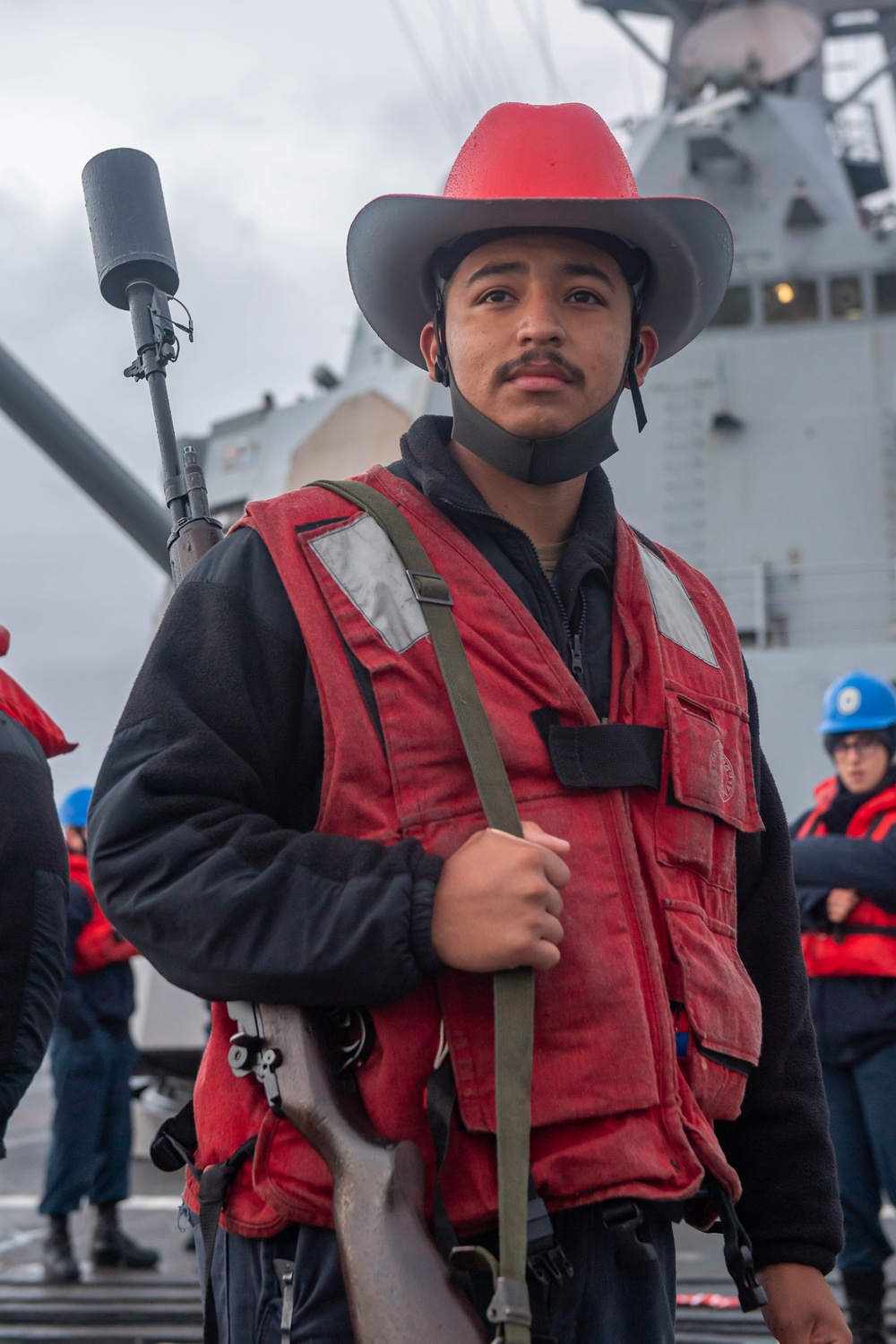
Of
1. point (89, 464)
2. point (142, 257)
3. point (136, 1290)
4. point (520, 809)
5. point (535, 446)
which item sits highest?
point (89, 464)

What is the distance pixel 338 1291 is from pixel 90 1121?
488 cm

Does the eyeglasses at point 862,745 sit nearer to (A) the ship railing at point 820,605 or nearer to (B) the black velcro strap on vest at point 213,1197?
(B) the black velcro strap on vest at point 213,1197

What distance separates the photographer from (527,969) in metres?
1.33

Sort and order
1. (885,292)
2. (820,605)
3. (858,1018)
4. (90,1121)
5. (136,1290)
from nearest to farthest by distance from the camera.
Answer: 1. (858,1018)
2. (136,1290)
3. (90,1121)
4. (820,605)
5. (885,292)

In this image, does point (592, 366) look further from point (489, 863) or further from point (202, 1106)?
point (202, 1106)

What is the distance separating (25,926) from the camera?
2451mm

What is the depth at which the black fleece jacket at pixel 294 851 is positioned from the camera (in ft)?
4.35

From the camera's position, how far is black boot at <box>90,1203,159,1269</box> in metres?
5.56

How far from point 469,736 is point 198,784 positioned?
0.29m

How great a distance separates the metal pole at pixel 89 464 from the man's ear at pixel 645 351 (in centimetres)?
289

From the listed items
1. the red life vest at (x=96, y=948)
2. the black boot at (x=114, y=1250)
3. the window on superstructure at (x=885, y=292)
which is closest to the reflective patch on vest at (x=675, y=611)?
the red life vest at (x=96, y=948)

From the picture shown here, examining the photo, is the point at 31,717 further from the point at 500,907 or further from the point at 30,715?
the point at 500,907

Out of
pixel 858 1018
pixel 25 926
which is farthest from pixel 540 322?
pixel 858 1018

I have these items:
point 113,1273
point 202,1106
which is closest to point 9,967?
point 202,1106
